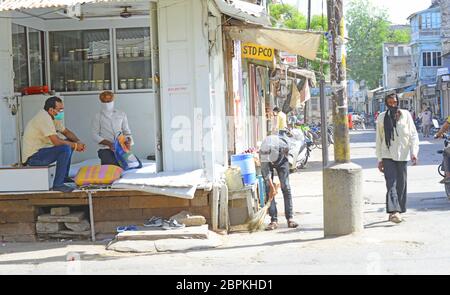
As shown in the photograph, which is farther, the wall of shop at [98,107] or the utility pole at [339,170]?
the wall of shop at [98,107]

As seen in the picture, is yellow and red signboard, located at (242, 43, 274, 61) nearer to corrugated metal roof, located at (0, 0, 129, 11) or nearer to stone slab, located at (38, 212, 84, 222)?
corrugated metal roof, located at (0, 0, 129, 11)

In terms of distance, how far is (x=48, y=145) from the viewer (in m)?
9.52

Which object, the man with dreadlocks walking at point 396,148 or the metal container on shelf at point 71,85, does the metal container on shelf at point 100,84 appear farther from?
the man with dreadlocks walking at point 396,148

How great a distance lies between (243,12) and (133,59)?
3.35 meters

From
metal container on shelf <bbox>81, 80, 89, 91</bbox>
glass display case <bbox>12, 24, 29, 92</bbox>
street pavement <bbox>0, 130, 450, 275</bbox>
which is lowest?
street pavement <bbox>0, 130, 450, 275</bbox>

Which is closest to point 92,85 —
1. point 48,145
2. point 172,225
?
point 48,145

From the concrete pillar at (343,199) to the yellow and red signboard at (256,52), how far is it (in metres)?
5.55

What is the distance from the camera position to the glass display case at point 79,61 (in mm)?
12688

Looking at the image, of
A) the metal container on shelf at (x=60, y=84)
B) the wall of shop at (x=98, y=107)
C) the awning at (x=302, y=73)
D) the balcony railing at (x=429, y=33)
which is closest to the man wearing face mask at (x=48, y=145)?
the wall of shop at (x=98, y=107)

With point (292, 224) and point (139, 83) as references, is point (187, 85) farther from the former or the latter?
point (139, 83)

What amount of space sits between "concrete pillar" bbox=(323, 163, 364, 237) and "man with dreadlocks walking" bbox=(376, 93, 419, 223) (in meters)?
1.24

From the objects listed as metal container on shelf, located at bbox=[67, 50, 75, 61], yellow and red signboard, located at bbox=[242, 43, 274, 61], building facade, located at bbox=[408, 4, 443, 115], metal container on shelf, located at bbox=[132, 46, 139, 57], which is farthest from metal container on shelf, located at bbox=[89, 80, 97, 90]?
building facade, located at bbox=[408, 4, 443, 115]

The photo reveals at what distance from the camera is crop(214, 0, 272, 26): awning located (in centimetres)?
977

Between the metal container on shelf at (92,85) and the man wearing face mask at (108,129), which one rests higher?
the metal container on shelf at (92,85)
